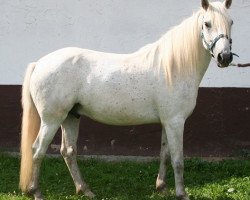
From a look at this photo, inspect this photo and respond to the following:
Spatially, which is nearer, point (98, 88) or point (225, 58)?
point (225, 58)

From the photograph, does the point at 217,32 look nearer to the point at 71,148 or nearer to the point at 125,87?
the point at 125,87

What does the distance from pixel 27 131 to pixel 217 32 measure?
2.13 metres

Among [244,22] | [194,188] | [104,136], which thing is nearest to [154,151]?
[104,136]

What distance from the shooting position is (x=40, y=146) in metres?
5.32

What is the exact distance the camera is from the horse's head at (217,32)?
15.7 feet

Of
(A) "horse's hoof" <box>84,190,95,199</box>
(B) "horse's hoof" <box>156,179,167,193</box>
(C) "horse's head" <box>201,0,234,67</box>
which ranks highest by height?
(C) "horse's head" <box>201,0,234,67</box>

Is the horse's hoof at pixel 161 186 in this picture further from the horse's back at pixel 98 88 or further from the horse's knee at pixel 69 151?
the horse's knee at pixel 69 151

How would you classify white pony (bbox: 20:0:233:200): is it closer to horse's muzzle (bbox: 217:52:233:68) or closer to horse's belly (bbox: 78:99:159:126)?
horse's belly (bbox: 78:99:159:126)

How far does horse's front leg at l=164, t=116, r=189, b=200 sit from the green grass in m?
0.22

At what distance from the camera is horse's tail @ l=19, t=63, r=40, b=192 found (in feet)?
17.8

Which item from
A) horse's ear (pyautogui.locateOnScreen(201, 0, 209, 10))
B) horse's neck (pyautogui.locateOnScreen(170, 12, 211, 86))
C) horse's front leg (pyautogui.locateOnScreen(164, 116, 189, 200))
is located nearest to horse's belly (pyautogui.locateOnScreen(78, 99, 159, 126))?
horse's front leg (pyautogui.locateOnScreen(164, 116, 189, 200))

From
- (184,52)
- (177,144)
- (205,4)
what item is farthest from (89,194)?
(205,4)

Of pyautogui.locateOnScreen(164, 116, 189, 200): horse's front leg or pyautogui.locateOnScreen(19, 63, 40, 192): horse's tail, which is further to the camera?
pyautogui.locateOnScreen(19, 63, 40, 192): horse's tail

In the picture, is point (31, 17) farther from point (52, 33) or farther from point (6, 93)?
point (6, 93)
